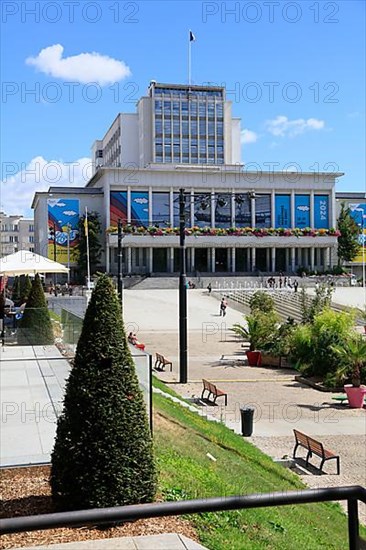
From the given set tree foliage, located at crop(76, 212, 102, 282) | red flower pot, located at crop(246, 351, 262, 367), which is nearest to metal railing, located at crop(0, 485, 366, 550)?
red flower pot, located at crop(246, 351, 262, 367)

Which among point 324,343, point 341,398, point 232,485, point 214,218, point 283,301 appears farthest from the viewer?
point 214,218

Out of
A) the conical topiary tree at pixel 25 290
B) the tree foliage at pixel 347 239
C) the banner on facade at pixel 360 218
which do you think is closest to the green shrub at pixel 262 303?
the conical topiary tree at pixel 25 290

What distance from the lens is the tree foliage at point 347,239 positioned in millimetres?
96312

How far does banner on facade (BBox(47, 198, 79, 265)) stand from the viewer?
8769 centimetres

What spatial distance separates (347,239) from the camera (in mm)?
96438

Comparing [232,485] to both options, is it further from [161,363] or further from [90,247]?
[90,247]

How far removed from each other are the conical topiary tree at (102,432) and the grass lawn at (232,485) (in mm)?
668

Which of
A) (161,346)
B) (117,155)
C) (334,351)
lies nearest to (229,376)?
(334,351)

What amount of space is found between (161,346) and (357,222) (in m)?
76.1

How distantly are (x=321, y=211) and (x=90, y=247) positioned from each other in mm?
33698

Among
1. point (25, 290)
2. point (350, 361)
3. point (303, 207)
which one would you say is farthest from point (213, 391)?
point (303, 207)

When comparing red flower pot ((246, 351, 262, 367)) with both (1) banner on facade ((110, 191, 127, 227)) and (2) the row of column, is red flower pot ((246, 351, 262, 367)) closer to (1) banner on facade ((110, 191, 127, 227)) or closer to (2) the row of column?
(2) the row of column

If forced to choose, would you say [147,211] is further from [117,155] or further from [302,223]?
[117,155]

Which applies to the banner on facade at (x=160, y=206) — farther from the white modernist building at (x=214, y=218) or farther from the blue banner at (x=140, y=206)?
the blue banner at (x=140, y=206)
